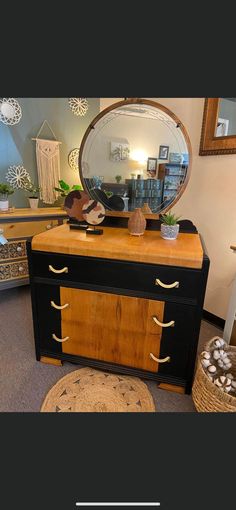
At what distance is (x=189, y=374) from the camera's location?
1423mm

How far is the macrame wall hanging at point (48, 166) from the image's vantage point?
258 centimetres

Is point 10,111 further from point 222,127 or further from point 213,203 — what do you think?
point 213,203

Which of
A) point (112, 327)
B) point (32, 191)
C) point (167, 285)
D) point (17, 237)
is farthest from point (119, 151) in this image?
point (32, 191)

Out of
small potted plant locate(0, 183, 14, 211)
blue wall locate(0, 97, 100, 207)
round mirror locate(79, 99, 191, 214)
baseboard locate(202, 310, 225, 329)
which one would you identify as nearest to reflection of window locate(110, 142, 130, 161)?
round mirror locate(79, 99, 191, 214)

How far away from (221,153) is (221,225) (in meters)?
0.52

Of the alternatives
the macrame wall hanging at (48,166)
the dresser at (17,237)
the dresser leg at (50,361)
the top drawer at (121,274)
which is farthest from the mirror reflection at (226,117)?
the dresser leg at (50,361)

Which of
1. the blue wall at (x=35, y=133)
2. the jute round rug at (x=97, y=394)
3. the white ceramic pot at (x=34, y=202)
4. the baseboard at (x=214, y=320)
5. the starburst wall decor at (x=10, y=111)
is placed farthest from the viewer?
the white ceramic pot at (x=34, y=202)

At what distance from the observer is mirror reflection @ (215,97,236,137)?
1.81 meters

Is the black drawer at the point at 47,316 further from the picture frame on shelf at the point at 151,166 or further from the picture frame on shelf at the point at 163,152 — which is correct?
the picture frame on shelf at the point at 163,152

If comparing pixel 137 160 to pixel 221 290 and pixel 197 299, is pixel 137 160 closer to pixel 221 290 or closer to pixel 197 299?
pixel 197 299

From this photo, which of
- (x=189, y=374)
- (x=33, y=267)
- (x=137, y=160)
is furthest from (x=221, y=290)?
(x=33, y=267)

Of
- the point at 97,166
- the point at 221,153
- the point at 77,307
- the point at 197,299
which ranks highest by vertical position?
the point at 221,153

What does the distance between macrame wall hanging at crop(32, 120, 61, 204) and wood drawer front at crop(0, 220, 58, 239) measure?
43cm

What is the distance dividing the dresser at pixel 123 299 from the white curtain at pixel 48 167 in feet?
4.15
